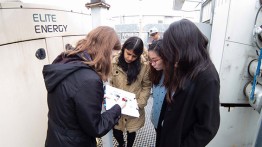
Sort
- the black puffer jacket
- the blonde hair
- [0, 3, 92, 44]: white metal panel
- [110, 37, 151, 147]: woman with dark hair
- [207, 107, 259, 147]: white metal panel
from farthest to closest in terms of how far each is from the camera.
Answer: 1. [207, 107, 259, 147]: white metal panel
2. [110, 37, 151, 147]: woman with dark hair
3. [0, 3, 92, 44]: white metal panel
4. the blonde hair
5. the black puffer jacket

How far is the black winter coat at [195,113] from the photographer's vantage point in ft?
3.23

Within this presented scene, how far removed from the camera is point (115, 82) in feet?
6.34

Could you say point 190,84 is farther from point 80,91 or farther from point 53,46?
point 53,46

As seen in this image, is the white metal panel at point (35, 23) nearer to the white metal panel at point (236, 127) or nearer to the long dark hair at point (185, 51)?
the long dark hair at point (185, 51)

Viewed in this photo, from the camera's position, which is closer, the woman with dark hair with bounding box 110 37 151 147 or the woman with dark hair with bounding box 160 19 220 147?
the woman with dark hair with bounding box 160 19 220 147

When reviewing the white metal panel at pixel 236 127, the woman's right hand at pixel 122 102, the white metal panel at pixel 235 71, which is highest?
the white metal panel at pixel 235 71

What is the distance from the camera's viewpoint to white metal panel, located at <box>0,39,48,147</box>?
134 centimetres

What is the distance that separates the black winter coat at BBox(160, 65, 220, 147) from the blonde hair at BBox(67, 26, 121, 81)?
500 millimetres

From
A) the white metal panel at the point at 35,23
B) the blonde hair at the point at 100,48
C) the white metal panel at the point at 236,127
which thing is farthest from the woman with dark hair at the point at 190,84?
the white metal panel at the point at 35,23

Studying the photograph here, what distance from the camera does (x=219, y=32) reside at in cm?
177

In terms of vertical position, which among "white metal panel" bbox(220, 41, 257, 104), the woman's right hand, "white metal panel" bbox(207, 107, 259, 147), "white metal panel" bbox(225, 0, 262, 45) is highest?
"white metal panel" bbox(225, 0, 262, 45)

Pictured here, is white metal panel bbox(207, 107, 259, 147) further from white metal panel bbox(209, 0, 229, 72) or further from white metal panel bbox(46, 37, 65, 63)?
white metal panel bbox(46, 37, 65, 63)

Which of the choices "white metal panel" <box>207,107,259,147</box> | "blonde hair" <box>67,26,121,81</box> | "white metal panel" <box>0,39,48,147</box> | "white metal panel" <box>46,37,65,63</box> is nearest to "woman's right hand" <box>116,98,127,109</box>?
"blonde hair" <box>67,26,121,81</box>

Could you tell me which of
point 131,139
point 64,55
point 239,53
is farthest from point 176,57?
point 131,139
